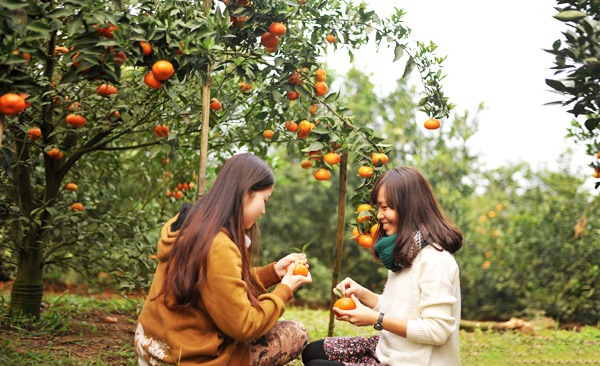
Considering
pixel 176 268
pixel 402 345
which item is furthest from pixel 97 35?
pixel 402 345

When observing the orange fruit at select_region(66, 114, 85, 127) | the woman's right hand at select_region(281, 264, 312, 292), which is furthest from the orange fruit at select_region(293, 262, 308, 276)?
the orange fruit at select_region(66, 114, 85, 127)

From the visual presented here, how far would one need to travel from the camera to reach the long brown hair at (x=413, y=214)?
238cm

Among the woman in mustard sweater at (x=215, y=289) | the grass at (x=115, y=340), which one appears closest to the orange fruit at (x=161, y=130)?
the grass at (x=115, y=340)

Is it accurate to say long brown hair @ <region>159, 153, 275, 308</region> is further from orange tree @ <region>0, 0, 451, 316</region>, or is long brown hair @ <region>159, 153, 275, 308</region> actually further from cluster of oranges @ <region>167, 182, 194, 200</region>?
cluster of oranges @ <region>167, 182, 194, 200</region>

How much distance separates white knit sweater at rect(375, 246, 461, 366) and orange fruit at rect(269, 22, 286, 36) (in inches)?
51.2

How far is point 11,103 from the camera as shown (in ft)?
7.32

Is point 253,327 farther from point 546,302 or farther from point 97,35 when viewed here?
point 546,302

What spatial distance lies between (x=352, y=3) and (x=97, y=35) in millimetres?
1478

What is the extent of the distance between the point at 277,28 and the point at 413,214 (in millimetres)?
1177

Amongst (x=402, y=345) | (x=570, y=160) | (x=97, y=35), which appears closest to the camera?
(x=402, y=345)

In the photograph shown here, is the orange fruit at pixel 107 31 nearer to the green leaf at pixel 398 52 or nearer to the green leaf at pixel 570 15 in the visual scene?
the green leaf at pixel 398 52

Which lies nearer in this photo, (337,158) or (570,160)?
(337,158)

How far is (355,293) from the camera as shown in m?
2.66

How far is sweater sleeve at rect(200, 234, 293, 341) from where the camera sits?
82.7 inches
